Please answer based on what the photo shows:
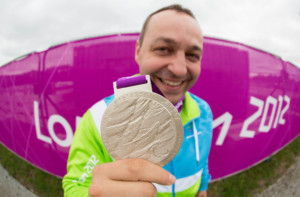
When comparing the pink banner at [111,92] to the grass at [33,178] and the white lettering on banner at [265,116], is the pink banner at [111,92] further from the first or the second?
the grass at [33,178]

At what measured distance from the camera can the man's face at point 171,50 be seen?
0.81 metres

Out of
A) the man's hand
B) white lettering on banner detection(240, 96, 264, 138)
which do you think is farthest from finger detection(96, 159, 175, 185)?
white lettering on banner detection(240, 96, 264, 138)

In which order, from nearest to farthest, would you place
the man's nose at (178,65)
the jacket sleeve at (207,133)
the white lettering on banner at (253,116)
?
the man's nose at (178,65) < the jacket sleeve at (207,133) < the white lettering on banner at (253,116)

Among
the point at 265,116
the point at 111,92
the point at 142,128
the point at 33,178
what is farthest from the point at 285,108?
the point at 33,178

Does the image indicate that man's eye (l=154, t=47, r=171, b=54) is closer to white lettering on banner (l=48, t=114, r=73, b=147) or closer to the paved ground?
white lettering on banner (l=48, t=114, r=73, b=147)

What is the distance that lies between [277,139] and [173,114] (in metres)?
4.39

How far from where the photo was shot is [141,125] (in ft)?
1.97

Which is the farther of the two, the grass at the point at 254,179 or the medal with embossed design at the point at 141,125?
the grass at the point at 254,179

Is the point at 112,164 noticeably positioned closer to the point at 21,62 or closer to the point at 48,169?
the point at 48,169

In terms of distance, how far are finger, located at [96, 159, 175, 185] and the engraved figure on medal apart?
48 millimetres

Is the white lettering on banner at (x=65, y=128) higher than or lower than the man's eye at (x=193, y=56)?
lower

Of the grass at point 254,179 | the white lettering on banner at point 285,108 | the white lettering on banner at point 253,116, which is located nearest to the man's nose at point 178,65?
the white lettering on banner at point 253,116

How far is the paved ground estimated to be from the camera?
412cm

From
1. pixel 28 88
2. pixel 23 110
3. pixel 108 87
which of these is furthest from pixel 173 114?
pixel 23 110
